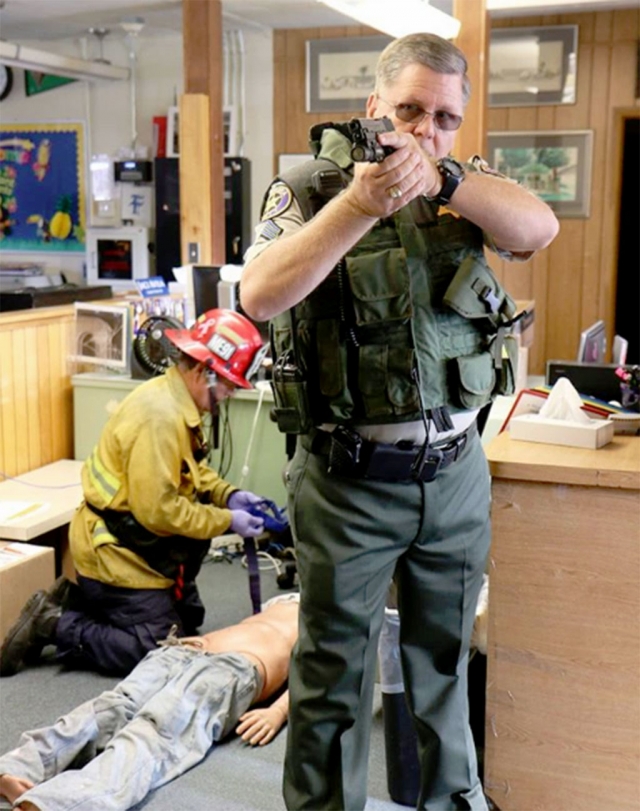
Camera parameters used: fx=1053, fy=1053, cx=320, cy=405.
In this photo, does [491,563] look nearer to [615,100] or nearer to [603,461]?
[603,461]

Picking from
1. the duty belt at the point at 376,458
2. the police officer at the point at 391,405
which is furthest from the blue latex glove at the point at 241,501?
the duty belt at the point at 376,458

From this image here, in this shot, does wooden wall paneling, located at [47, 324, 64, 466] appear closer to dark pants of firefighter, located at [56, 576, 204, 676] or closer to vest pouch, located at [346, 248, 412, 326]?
dark pants of firefighter, located at [56, 576, 204, 676]

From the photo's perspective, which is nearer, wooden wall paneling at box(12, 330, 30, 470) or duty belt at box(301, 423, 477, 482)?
duty belt at box(301, 423, 477, 482)

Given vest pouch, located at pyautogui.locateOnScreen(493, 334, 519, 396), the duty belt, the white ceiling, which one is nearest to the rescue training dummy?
the duty belt

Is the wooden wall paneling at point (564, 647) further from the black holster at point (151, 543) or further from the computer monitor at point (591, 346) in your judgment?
the computer monitor at point (591, 346)

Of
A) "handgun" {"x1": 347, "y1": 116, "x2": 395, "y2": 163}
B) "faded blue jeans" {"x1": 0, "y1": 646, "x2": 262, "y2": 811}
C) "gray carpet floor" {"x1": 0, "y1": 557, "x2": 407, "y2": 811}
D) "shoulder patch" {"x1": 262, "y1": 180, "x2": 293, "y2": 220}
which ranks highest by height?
"handgun" {"x1": 347, "y1": 116, "x2": 395, "y2": 163}

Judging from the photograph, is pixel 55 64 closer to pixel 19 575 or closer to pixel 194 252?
pixel 194 252

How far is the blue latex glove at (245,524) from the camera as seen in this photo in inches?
132

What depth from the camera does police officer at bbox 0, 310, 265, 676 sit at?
10.5 ft

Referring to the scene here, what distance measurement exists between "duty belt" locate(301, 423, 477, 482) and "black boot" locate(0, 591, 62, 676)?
5.46ft

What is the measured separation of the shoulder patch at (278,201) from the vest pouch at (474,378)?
0.41m

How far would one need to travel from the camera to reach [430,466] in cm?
189

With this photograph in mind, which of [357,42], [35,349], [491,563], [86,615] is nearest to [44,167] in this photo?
[357,42]

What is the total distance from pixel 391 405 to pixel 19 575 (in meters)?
1.92
